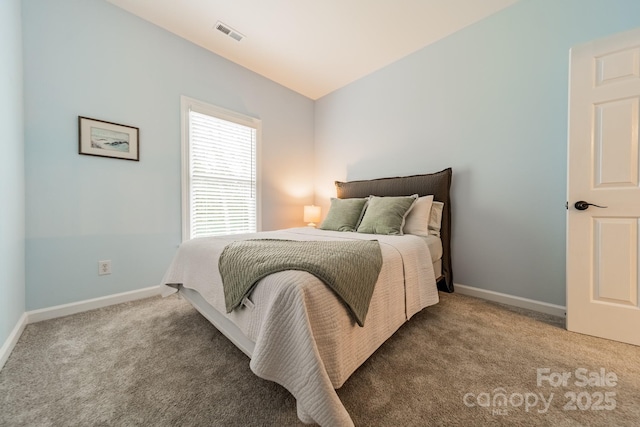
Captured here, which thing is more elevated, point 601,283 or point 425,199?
point 425,199

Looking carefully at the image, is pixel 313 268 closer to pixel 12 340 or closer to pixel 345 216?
pixel 345 216

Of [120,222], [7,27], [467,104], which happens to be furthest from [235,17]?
[467,104]

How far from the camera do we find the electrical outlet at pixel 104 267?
2059 mm

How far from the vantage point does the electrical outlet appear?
2.06 metres

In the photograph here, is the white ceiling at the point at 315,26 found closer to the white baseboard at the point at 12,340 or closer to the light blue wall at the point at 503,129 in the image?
the light blue wall at the point at 503,129

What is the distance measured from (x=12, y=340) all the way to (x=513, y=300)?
3.75 metres

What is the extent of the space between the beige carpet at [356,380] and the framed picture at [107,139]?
1.45 m

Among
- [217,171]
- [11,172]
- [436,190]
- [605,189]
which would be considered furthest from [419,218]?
[11,172]

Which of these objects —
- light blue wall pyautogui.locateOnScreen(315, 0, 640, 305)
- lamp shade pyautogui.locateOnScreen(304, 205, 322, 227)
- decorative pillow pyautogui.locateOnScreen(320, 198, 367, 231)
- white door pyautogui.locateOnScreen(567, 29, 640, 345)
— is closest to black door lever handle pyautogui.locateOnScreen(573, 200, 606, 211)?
→ white door pyautogui.locateOnScreen(567, 29, 640, 345)

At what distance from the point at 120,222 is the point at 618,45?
409 cm

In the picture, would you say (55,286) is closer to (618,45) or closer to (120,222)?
(120,222)

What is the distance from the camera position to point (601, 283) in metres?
1.55

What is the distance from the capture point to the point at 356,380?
1.15 meters

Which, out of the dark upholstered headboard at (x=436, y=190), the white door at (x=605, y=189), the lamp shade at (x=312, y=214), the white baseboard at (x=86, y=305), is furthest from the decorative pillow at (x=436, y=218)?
the white baseboard at (x=86, y=305)
